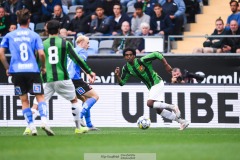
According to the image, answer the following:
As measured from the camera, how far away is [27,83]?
1705 cm

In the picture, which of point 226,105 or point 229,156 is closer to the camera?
point 229,156

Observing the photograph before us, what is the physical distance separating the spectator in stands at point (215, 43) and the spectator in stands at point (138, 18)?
1888mm

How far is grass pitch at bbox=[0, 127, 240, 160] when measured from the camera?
13.1 meters

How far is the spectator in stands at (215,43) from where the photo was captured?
23.2 meters

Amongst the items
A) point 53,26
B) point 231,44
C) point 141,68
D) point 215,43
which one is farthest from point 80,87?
point 231,44

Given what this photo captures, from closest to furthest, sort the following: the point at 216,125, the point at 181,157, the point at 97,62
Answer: the point at 181,157
the point at 216,125
the point at 97,62

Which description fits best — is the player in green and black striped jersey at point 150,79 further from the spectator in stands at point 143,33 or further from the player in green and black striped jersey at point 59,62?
the spectator in stands at point 143,33

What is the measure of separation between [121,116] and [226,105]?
2526 millimetres

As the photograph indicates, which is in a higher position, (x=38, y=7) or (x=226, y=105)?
(x=38, y=7)

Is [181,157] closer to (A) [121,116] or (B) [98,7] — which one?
(A) [121,116]

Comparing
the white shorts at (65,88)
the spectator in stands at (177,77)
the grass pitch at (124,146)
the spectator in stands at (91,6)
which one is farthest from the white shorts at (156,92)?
the spectator in stands at (91,6)

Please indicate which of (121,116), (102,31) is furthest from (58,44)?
(102,31)

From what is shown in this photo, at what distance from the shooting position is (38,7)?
27078 millimetres

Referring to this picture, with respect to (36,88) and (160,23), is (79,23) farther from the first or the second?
(36,88)
